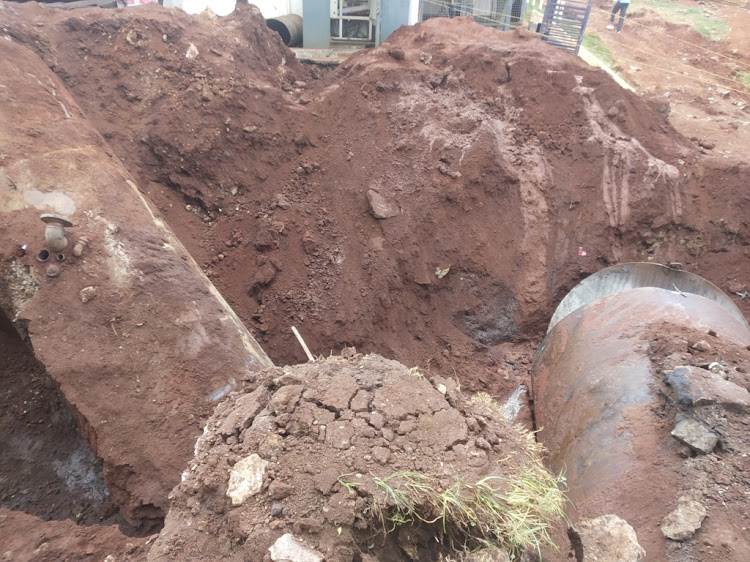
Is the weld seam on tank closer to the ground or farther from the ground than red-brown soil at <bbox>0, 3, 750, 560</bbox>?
farther from the ground

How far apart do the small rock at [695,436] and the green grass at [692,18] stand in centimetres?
1373

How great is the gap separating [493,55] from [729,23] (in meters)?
11.3

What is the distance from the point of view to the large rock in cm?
245

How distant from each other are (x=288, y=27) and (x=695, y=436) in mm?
9708

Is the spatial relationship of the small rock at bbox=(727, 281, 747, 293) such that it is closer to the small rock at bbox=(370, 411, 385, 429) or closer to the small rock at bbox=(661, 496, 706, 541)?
the small rock at bbox=(661, 496, 706, 541)

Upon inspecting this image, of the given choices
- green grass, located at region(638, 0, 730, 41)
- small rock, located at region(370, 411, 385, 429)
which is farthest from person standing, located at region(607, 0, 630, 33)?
small rock, located at region(370, 411, 385, 429)

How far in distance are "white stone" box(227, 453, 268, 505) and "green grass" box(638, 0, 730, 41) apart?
15320 mm

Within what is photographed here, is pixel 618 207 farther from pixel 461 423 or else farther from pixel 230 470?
pixel 230 470

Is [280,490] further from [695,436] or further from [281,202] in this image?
[281,202]

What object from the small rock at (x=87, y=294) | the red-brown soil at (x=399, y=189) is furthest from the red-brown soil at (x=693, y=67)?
the small rock at (x=87, y=294)

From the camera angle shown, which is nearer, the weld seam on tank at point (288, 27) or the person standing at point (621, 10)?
the weld seam on tank at point (288, 27)

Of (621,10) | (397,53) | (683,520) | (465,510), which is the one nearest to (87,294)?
(465,510)

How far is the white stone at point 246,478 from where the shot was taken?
5.04 ft

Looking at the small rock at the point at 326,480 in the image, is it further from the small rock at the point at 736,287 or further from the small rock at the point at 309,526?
the small rock at the point at 736,287
